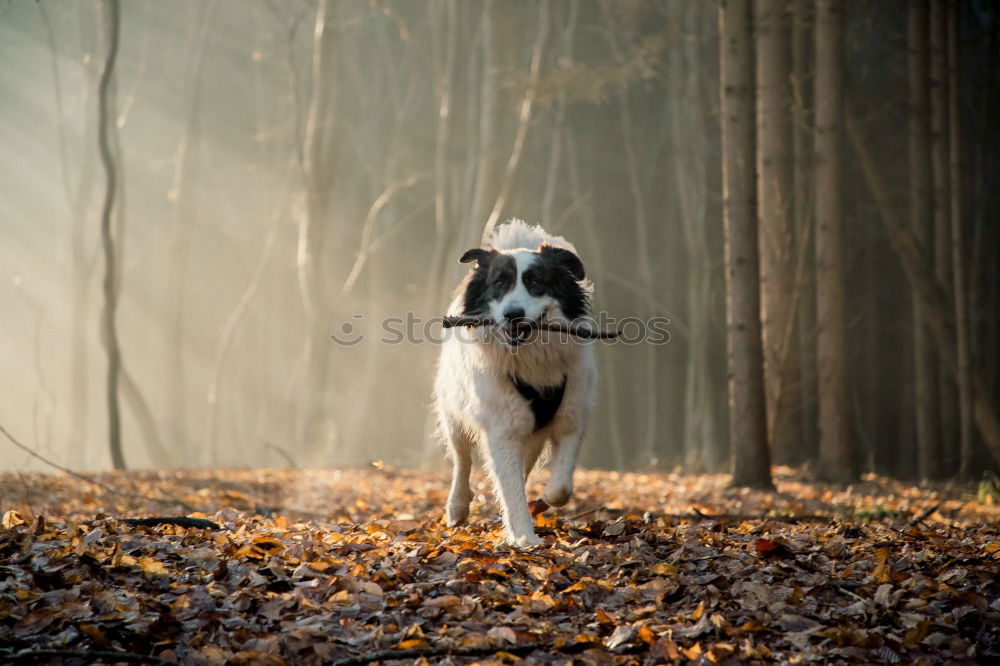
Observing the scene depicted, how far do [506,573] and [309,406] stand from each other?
1342 centimetres

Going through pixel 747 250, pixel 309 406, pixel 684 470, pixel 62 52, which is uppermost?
pixel 62 52

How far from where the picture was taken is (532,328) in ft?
18.6

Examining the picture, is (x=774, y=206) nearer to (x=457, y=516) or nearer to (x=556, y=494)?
(x=457, y=516)

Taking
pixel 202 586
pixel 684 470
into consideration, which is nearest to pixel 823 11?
pixel 684 470

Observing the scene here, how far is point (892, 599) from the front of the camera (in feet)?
14.5

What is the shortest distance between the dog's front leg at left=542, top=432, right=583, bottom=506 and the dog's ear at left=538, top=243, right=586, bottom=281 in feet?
3.79

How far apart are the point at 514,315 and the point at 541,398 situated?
726mm

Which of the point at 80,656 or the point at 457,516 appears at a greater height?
the point at 80,656

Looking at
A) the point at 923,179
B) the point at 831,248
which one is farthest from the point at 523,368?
the point at 923,179

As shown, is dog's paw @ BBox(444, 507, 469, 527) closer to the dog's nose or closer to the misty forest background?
the dog's nose

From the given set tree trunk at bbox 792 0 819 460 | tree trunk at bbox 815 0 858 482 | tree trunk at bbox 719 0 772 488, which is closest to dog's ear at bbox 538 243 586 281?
Answer: tree trunk at bbox 719 0 772 488

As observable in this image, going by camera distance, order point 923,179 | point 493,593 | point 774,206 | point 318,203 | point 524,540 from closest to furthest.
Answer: point 493,593
point 524,540
point 774,206
point 923,179
point 318,203

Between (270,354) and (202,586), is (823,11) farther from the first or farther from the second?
(270,354)

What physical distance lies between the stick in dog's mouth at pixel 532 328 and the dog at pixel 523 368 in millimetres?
15
